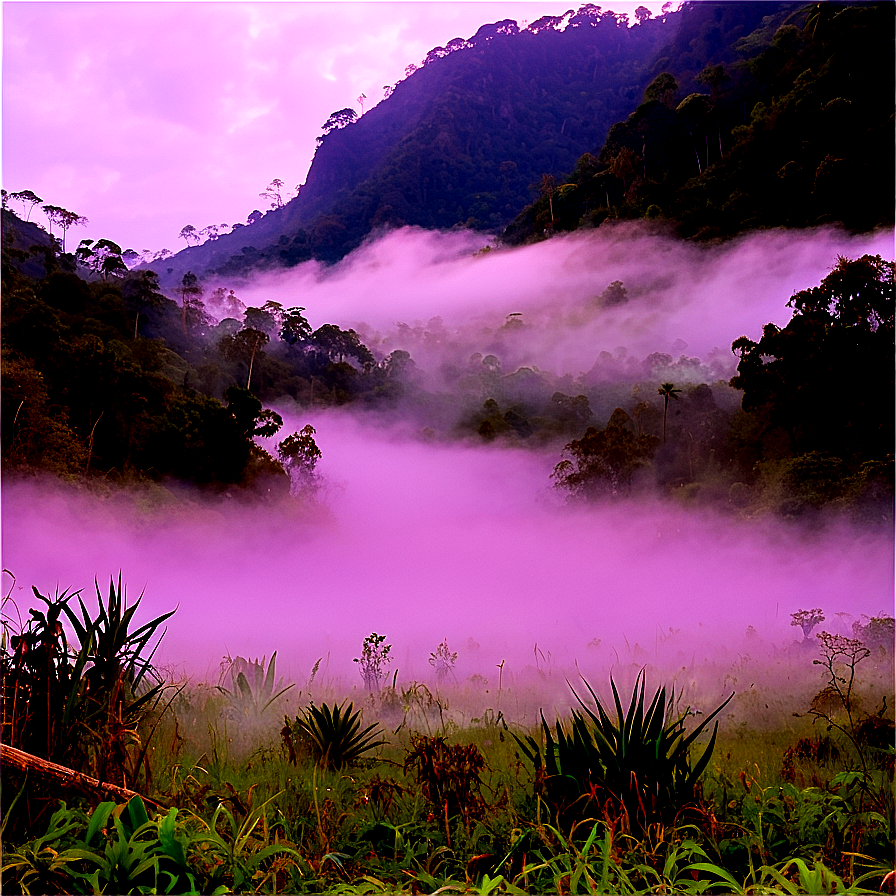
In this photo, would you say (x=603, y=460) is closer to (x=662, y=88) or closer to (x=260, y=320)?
(x=260, y=320)

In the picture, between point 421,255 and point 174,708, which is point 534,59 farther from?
point 174,708

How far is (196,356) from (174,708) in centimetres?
227

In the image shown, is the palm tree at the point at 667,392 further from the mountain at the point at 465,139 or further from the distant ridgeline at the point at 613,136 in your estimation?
the mountain at the point at 465,139

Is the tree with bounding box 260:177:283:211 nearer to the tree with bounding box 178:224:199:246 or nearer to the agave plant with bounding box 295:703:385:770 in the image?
the tree with bounding box 178:224:199:246

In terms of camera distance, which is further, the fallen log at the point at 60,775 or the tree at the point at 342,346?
the tree at the point at 342,346

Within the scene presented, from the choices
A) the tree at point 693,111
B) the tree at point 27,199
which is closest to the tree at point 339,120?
the tree at point 27,199

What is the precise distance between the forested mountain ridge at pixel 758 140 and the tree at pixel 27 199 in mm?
3095

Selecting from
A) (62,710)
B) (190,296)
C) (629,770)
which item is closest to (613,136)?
(190,296)

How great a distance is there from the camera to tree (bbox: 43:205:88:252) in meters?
4.57

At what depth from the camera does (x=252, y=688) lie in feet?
12.5

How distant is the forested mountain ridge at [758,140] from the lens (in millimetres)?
4254

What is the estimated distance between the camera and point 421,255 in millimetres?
5145

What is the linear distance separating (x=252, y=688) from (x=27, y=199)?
337cm

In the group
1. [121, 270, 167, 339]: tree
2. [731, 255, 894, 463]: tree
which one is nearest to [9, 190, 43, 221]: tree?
[121, 270, 167, 339]: tree
